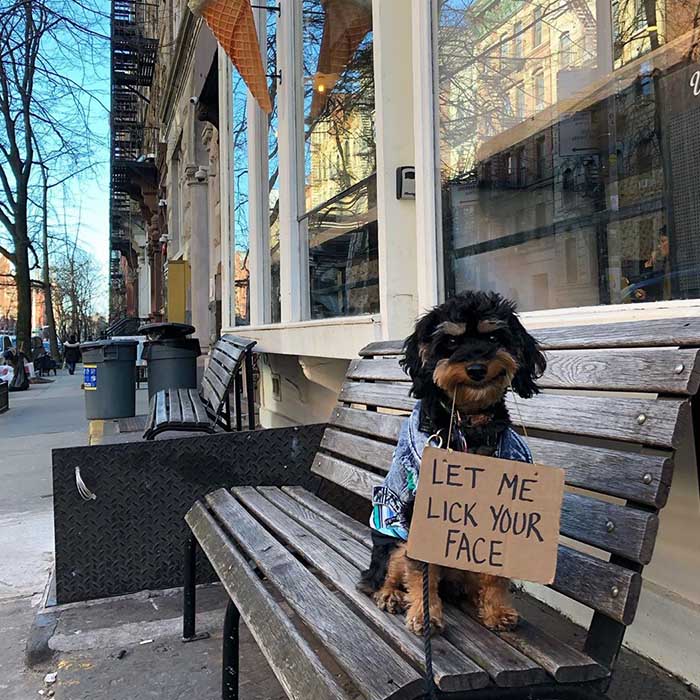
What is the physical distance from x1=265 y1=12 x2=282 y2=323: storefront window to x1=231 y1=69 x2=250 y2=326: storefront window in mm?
823

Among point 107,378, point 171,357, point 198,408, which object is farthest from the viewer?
point 171,357

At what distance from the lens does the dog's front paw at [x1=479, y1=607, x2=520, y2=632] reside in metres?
1.66

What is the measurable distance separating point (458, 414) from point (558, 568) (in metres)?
0.48

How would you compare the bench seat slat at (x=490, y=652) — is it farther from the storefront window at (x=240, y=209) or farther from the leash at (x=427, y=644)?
the storefront window at (x=240, y=209)

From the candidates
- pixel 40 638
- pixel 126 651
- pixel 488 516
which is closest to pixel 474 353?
pixel 488 516

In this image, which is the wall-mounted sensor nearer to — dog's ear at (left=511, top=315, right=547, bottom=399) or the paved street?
dog's ear at (left=511, top=315, right=547, bottom=399)

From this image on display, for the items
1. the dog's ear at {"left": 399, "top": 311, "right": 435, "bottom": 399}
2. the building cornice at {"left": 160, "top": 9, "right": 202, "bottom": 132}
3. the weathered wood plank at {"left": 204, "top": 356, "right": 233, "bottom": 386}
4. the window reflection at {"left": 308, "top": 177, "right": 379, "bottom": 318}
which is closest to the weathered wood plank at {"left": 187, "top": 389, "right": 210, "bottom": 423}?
the weathered wood plank at {"left": 204, "top": 356, "right": 233, "bottom": 386}

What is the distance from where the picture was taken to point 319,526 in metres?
2.60

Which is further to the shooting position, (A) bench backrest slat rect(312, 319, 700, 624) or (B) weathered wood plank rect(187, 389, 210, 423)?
(B) weathered wood plank rect(187, 389, 210, 423)

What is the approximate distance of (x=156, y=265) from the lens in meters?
25.7

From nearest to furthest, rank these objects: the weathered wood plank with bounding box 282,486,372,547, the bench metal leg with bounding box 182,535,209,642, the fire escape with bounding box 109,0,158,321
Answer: the weathered wood plank with bounding box 282,486,372,547, the bench metal leg with bounding box 182,535,209,642, the fire escape with bounding box 109,0,158,321

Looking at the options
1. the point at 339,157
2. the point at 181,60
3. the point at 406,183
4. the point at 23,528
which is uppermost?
the point at 181,60

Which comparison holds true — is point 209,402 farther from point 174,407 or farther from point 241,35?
point 241,35

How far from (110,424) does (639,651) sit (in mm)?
6406
